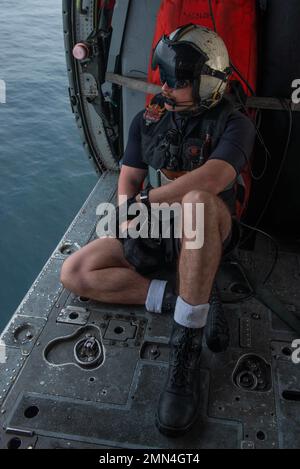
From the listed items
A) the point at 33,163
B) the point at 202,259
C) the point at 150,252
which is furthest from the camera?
the point at 33,163

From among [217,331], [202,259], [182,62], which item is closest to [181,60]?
[182,62]

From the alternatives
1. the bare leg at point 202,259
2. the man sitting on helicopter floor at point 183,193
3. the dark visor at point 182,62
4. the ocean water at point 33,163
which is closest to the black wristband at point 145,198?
the man sitting on helicopter floor at point 183,193

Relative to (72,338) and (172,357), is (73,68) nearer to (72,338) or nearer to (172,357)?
(72,338)

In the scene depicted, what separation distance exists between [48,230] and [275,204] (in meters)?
3.36

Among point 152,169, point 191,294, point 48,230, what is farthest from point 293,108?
point 48,230

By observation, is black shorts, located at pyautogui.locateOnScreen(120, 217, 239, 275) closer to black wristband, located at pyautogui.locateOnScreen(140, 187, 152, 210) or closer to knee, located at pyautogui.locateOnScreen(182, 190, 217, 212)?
black wristband, located at pyautogui.locateOnScreen(140, 187, 152, 210)

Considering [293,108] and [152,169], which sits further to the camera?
[293,108]

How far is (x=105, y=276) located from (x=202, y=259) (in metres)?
0.78

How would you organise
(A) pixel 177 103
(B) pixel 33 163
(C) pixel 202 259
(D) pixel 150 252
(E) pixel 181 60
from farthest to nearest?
(B) pixel 33 163 < (D) pixel 150 252 < (A) pixel 177 103 < (E) pixel 181 60 < (C) pixel 202 259

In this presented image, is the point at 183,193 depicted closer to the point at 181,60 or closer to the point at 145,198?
the point at 145,198

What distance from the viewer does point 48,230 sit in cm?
569

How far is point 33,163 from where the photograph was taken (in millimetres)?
6582

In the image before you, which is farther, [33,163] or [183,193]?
[33,163]
